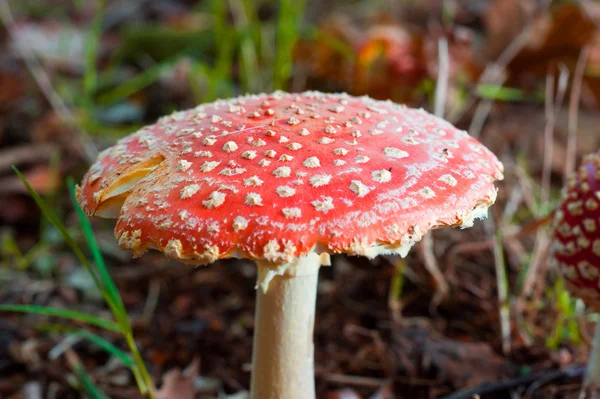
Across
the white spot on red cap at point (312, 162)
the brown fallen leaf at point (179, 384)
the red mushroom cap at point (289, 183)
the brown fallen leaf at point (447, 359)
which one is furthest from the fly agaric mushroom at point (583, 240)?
the brown fallen leaf at point (179, 384)

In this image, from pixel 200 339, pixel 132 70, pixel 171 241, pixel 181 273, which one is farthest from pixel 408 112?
pixel 132 70

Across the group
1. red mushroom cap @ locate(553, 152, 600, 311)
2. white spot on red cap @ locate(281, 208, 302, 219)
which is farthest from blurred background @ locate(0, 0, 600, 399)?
white spot on red cap @ locate(281, 208, 302, 219)

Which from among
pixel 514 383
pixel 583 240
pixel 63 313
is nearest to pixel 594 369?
pixel 514 383

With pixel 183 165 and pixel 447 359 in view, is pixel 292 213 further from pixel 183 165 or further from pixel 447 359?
pixel 447 359

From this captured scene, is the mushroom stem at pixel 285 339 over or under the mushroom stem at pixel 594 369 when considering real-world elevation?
over

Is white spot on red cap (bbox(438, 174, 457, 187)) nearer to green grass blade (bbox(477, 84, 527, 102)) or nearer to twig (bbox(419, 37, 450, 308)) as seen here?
twig (bbox(419, 37, 450, 308))

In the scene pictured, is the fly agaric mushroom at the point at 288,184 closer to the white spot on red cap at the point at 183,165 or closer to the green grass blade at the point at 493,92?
the white spot on red cap at the point at 183,165

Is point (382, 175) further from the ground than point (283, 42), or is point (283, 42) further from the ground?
point (382, 175)
